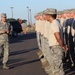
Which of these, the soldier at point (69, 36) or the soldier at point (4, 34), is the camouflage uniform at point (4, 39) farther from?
the soldier at point (69, 36)

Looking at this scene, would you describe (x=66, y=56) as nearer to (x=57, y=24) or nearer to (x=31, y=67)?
(x=31, y=67)

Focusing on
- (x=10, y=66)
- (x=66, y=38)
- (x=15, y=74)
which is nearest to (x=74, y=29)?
(x=66, y=38)

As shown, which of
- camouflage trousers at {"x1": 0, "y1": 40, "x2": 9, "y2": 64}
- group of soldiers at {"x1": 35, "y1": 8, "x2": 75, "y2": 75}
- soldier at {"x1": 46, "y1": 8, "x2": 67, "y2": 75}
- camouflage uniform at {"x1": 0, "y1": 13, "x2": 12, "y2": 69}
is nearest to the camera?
soldier at {"x1": 46, "y1": 8, "x2": 67, "y2": 75}

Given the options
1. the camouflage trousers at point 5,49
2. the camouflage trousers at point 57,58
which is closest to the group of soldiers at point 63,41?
the camouflage trousers at point 57,58

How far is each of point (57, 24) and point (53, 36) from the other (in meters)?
0.34

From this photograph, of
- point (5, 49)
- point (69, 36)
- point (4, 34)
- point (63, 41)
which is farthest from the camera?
point (5, 49)

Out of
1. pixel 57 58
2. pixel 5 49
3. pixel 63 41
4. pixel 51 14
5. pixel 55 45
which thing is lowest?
pixel 5 49

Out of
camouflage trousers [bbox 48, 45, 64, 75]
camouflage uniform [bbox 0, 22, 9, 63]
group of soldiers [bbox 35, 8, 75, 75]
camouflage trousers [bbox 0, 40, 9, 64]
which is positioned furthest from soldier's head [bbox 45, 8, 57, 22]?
camouflage trousers [bbox 0, 40, 9, 64]

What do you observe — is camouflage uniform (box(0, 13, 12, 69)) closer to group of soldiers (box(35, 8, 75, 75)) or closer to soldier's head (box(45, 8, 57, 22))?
group of soldiers (box(35, 8, 75, 75))

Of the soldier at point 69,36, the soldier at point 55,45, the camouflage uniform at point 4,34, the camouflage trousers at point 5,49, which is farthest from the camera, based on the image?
the camouflage trousers at point 5,49

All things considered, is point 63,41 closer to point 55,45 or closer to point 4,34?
point 55,45

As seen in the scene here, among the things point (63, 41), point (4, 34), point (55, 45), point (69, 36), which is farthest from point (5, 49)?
point (55, 45)

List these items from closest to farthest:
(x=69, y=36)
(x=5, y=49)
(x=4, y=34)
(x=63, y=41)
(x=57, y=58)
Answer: (x=57, y=58) < (x=63, y=41) < (x=69, y=36) < (x=4, y=34) < (x=5, y=49)

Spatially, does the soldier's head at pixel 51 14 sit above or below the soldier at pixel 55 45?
above
